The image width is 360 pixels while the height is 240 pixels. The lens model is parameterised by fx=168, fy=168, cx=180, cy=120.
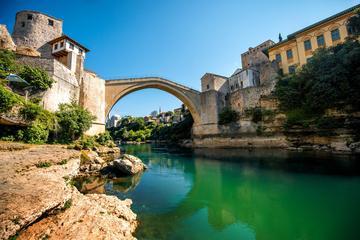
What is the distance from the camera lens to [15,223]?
2.48 meters

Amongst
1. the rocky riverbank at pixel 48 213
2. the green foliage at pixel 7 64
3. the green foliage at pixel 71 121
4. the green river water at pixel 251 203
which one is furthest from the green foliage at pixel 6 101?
the green river water at pixel 251 203

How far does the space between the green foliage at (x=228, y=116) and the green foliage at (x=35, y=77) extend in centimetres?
1998

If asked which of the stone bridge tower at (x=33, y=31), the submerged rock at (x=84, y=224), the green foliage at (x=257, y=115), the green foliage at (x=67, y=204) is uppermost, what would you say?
the stone bridge tower at (x=33, y=31)

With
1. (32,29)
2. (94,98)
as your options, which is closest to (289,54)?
(94,98)

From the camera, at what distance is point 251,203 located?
5.83 meters

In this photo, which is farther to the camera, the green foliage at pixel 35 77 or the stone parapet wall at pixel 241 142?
the stone parapet wall at pixel 241 142

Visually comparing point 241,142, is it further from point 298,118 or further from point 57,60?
point 57,60

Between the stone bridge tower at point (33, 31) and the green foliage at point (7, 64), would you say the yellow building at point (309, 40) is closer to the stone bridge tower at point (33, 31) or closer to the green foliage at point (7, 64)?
the green foliage at point (7, 64)

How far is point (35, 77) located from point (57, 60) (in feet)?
12.5

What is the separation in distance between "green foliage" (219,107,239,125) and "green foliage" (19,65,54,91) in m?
20.0

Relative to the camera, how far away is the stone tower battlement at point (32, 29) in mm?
21734

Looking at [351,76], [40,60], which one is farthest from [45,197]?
[351,76]

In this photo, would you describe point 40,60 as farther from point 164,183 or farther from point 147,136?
point 147,136

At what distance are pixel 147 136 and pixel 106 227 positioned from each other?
156 ft
